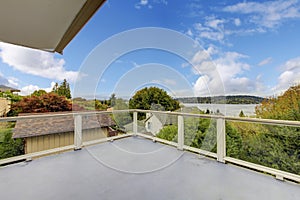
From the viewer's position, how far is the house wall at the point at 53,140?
2.99 metres

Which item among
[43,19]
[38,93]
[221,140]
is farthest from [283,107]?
[38,93]

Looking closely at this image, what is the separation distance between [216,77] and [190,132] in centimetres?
134

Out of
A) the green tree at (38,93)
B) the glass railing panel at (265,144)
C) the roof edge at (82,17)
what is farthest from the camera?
the green tree at (38,93)

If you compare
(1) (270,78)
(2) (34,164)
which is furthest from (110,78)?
(1) (270,78)

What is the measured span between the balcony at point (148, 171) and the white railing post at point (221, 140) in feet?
0.05

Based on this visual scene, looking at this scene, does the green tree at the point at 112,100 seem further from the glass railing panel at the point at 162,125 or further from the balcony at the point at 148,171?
the glass railing panel at the point at 162,125

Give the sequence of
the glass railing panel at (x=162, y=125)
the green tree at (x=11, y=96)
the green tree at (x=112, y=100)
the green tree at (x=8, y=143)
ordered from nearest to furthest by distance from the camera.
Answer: the green tree at (x=8, y=143) < the glass railing panel at (x=162, y=125) < the green tree at (x=112, y=100) < the green tree at (x=11, y=96)

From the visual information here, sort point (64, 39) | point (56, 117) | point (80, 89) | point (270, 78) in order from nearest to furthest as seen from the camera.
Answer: point (64, 39), point (56, 117), point (80, 89), point (270, 78)

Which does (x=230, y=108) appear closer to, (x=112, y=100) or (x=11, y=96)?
(x=112, y=100)

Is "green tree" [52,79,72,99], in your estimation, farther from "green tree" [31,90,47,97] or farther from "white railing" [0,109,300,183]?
"white railing" [0,109,300,183]

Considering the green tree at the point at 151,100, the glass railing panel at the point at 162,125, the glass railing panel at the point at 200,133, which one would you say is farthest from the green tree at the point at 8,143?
the glass railing panel at the point at 200,133

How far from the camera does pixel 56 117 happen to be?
132 inches

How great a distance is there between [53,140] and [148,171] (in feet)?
6.90

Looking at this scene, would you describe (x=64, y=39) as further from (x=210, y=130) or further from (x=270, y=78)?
(x=270, y=78)
